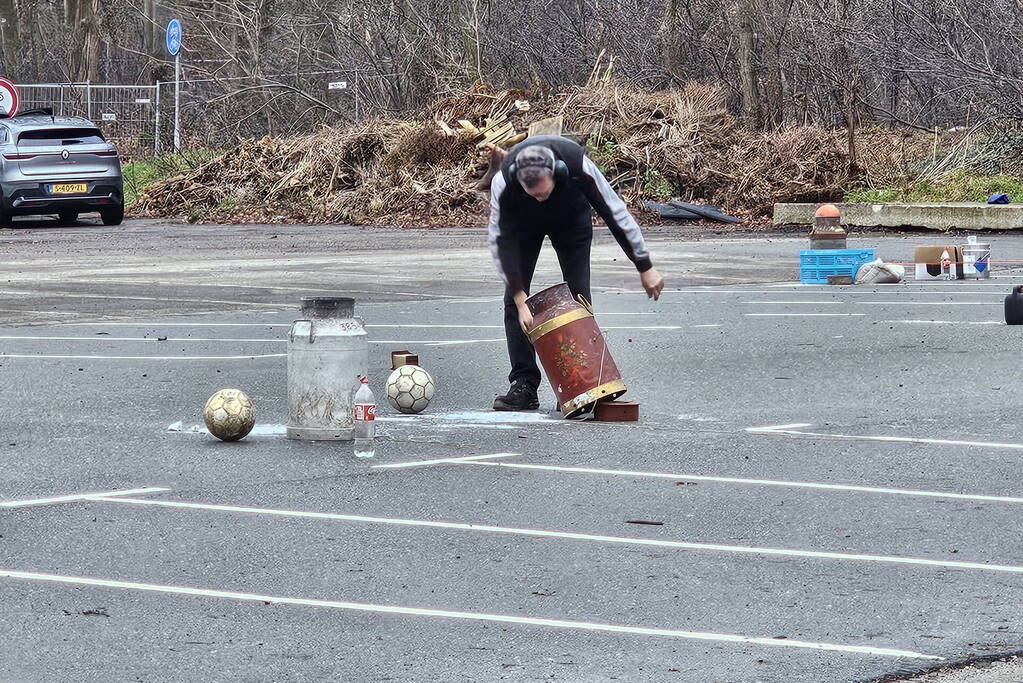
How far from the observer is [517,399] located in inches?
381

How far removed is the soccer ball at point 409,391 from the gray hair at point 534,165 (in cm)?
132

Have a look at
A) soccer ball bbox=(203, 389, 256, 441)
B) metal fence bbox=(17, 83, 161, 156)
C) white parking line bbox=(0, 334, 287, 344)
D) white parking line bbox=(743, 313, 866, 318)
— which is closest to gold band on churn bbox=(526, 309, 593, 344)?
soccer ball bbox=(203, 389, 256, 441)

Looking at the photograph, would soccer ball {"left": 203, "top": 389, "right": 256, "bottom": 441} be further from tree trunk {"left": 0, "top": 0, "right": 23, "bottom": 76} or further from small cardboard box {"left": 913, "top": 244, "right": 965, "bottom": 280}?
tree trunk {"left": 0, "top": 0, "right": 23, "bottom": 76}

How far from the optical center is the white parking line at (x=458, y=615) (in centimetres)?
509

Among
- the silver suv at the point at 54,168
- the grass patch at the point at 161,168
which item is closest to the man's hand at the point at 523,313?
the silver suv at the point at 54,168

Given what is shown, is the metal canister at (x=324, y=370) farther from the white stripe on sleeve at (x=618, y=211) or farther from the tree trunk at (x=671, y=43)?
the tree trunk at (x=671, y=43)

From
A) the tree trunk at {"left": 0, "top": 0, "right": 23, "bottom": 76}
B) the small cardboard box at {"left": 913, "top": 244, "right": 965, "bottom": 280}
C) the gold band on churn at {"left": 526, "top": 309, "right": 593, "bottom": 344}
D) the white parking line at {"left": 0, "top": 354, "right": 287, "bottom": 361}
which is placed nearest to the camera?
the gold band on churn at {"left": 526, "top": 309, "right": 593, "bottom": 344}

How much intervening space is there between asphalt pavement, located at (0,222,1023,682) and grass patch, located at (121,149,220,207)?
23.1m

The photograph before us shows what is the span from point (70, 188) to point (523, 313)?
21.9 meters

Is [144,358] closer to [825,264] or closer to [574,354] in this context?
[574,354]

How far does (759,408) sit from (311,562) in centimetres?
411

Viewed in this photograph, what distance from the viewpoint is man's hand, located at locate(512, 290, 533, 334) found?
30.1 feet

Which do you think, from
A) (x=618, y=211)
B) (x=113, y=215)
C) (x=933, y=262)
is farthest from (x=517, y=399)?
(x=113, y=215)

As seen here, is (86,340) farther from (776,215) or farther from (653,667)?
(776,215)
